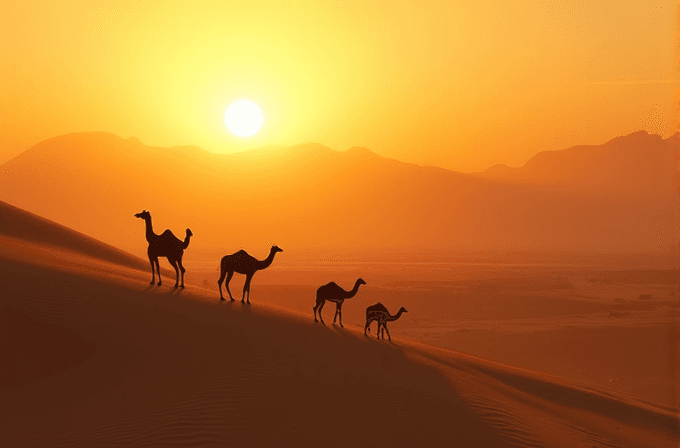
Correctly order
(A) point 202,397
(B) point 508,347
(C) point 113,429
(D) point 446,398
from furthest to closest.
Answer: (B) point 508,347 → (D) point 446,398 → (A) point 202,397 → (C) point 113,429

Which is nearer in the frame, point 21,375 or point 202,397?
point 202,397

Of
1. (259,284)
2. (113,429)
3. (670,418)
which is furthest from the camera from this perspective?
(259,284)

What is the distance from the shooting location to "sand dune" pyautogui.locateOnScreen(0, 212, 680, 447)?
1212cm

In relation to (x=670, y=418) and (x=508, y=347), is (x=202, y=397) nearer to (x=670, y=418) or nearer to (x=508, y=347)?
(x=670, y=418)

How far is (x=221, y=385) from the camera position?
13.6 meters

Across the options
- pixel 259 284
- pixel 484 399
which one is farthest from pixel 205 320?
pixel 259 284

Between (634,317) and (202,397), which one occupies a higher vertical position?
(634,317)

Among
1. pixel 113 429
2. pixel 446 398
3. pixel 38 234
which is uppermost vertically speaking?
pixel 38 234

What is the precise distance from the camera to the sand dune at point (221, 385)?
12.1 m

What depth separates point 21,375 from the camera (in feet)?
46.2

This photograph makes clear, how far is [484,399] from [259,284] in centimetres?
6290

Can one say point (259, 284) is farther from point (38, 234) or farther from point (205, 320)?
point (205, 320)

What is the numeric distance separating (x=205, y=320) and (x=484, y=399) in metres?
6.97

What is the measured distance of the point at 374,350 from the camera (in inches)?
711
